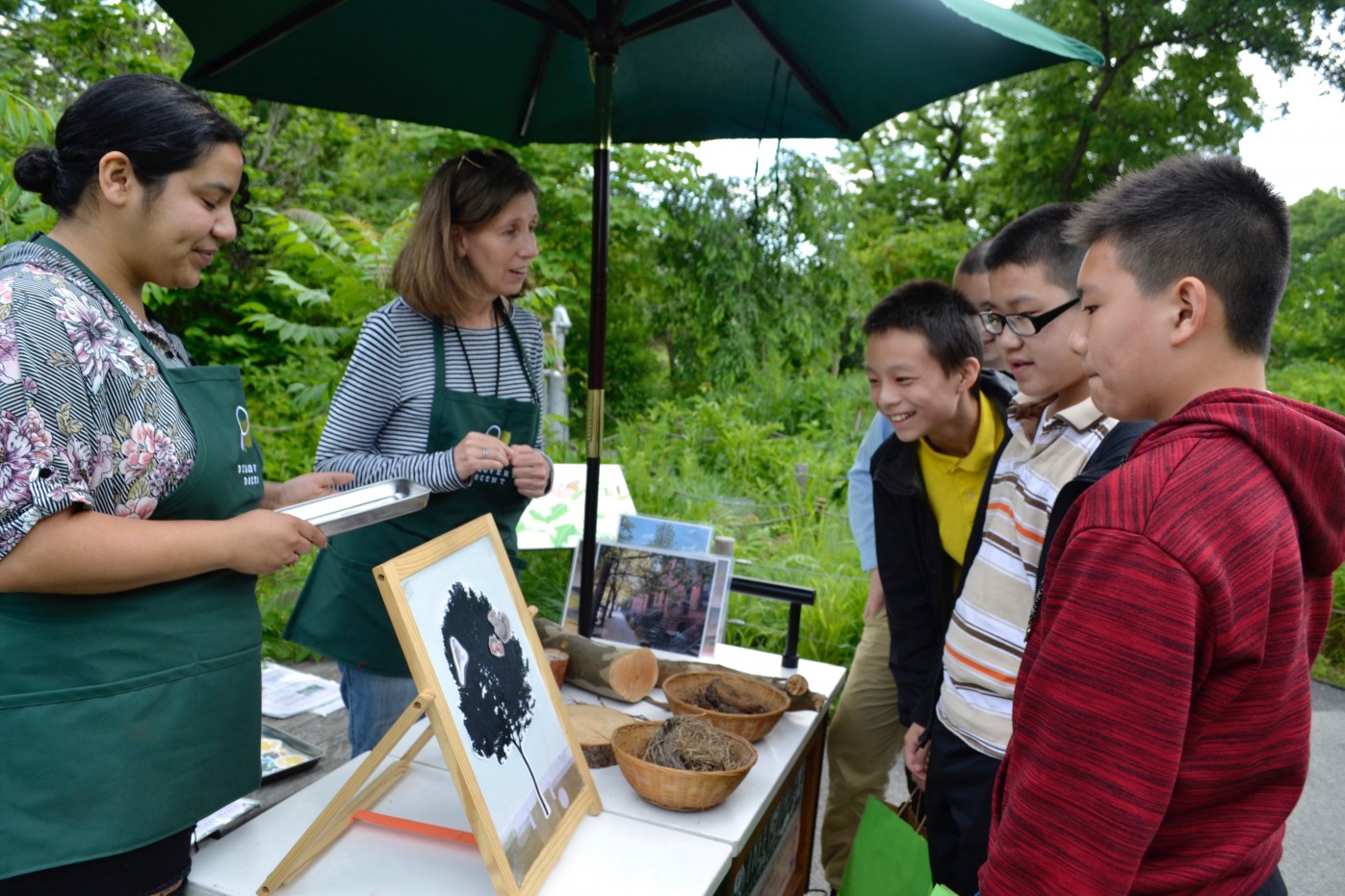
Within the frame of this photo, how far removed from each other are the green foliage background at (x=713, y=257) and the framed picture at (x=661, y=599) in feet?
2.99

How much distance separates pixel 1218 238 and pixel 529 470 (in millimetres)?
1380

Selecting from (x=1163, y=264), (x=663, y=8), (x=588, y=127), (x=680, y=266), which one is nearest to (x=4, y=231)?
(x=588, y=127)

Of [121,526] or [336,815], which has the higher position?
[121,526]

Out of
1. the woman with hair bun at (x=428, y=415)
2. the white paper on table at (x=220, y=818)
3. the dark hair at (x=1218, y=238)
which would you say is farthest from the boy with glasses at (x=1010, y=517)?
the white paper on table at (x=220, y=818)

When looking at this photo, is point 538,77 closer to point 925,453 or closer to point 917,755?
point 925,453

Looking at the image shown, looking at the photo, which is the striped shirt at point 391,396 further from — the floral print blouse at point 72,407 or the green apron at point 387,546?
the floral print blouse at point 72,407

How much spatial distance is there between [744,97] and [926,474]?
4.02ft

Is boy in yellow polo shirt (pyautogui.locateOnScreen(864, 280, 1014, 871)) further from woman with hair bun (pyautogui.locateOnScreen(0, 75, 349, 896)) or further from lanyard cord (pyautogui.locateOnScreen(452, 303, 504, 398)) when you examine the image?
woman with hair bun (pyautogui.locateOnScreen(0, 75, 349, 896))

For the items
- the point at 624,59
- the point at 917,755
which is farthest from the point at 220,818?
the point at 624,59

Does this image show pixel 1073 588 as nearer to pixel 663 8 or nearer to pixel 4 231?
pixel 663 8

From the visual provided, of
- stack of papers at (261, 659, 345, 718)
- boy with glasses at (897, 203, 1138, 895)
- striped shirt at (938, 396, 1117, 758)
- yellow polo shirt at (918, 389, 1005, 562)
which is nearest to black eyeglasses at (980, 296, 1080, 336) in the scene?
boy with glasses at (897, 203, 1138, 895)

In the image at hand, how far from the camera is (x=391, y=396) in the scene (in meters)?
2.01

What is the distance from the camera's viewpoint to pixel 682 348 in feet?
34.7

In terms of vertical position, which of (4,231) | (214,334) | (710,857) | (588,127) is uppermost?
(588,127)
